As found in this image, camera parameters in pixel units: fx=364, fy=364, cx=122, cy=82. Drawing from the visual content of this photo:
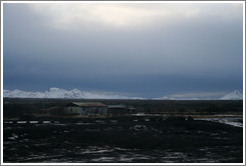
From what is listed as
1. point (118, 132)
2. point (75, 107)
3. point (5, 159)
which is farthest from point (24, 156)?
point (75, 107)

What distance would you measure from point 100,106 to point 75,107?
12.8 ft

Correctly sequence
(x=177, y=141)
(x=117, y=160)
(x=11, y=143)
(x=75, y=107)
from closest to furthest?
1. (x=117, y=160)
2. (x=11, y=143)
3. (x=177, y=141)
4. (x=75, y=107)

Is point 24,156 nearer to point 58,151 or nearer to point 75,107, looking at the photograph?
point 58,151

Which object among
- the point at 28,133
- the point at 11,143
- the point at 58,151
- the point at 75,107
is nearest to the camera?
the point at 58,151

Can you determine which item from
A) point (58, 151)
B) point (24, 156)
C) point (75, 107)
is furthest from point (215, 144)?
point (75, 107)

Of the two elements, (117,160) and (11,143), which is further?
(11,143)

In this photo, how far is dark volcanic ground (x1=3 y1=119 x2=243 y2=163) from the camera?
66.2 feet

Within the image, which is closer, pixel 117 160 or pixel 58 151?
pixel 117 160

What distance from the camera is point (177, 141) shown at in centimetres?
2708

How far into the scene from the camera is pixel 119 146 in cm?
2469

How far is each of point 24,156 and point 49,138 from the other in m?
7.16

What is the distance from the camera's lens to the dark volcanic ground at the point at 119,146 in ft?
66.2

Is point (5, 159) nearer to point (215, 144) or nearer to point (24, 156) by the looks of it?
point (24, 156)

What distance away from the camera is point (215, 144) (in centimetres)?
2625
